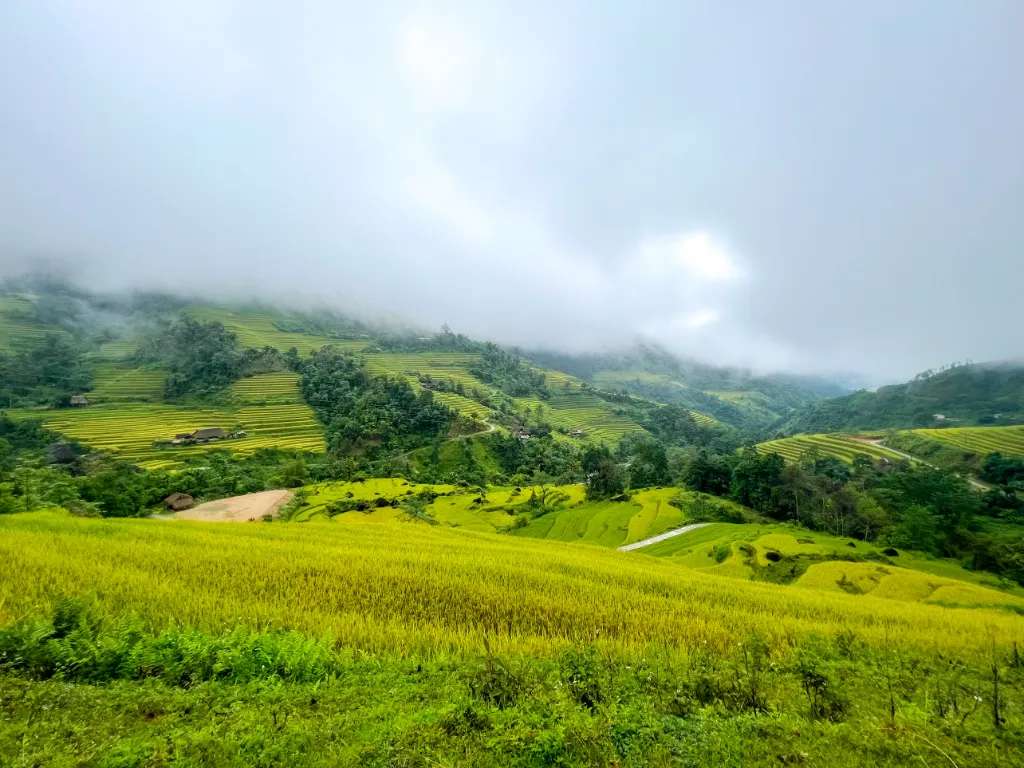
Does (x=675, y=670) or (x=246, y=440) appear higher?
(x=675, y=670)

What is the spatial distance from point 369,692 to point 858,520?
54925mm

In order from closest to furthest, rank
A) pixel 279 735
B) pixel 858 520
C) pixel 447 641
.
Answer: pixel 279 735
pixel 447 641
pixel 858 520

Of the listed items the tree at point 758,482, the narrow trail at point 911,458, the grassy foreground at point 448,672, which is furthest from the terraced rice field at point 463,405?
the grassy foreground at point 448,672

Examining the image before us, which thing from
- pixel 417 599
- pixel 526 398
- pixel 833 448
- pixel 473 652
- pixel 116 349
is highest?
pixel 116 349

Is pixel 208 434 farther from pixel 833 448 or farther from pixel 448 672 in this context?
pixel 833 448

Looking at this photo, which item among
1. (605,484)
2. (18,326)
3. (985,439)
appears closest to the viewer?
(605,484)

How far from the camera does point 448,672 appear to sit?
5879 millimetres

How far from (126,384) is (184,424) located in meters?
36.4

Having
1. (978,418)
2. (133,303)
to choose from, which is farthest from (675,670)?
(133,303)

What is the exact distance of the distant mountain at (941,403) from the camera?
126062mm

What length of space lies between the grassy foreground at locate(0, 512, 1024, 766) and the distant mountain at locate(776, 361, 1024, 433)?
163m

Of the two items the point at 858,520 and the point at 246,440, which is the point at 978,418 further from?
the point at 246,440

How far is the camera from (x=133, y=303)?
7456 inches

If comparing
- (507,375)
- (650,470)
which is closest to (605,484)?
(650,470)
